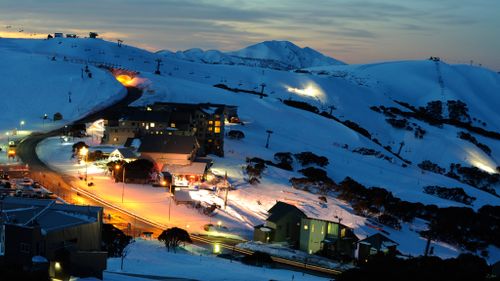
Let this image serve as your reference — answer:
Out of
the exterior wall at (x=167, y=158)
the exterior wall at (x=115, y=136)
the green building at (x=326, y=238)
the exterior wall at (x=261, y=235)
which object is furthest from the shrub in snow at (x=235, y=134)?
the exterior wall at (x=261, y=235)

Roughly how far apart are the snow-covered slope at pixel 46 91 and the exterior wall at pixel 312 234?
40.7 m

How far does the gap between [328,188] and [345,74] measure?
143215 millimetres

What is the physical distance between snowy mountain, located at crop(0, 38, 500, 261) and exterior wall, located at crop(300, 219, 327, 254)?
3966 millimetres

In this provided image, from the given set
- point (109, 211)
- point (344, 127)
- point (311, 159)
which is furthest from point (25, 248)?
point (344, 127)

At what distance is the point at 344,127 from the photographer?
320 feet

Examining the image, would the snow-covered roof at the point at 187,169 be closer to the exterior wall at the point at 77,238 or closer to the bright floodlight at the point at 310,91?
the exterior wall at the point at 77,238

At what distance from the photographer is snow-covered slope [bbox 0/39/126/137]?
247 ft

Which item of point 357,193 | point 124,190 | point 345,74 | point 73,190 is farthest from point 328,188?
point 345,74

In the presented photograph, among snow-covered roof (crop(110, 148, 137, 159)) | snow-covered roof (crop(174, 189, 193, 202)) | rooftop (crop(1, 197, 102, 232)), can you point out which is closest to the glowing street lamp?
snow-covered roof (crop(174, 189, 193, 202))

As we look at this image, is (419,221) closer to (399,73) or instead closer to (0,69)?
(0,69)

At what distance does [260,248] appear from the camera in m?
36.2

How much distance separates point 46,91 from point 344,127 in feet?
163

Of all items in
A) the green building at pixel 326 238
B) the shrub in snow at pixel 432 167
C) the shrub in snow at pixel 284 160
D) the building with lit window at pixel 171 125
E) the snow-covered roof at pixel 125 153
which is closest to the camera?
the green building at pixel 326 238

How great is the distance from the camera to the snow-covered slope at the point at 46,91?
247ft
